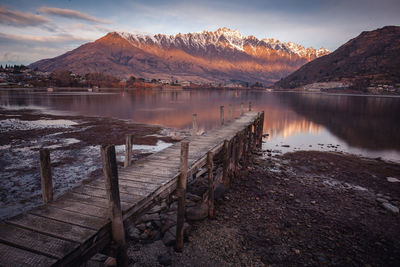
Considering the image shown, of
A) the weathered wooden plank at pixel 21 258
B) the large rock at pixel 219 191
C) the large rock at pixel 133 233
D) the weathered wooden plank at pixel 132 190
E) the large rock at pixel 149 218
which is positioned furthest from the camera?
the large rock at pixel 219 191

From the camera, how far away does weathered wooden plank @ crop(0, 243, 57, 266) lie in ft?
11.9

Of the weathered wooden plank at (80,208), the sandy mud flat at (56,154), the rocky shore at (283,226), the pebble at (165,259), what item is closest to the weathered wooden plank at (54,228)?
the weathered wooden plank at (80,208)

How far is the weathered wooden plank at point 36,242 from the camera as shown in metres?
3.90

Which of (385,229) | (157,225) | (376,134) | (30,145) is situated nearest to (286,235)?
(385,229)

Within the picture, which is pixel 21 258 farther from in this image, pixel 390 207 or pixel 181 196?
pixel 390 207

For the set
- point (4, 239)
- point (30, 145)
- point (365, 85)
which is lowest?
point (30, 145)

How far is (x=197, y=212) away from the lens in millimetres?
8781

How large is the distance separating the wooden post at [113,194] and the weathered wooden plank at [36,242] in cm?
89

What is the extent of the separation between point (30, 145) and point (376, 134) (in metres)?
38.2

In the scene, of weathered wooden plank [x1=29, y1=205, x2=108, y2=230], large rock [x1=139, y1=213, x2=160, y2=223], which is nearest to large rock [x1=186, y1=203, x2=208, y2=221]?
large rock [x1=139, y1=213, x2=160, y2=223]

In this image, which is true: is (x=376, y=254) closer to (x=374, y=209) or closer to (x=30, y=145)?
(x=374, y=209)

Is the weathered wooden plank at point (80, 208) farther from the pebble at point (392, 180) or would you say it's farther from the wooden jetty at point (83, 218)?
the pebble at point (392, 180)

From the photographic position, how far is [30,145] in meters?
17.9

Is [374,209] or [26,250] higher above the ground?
[26,250]
